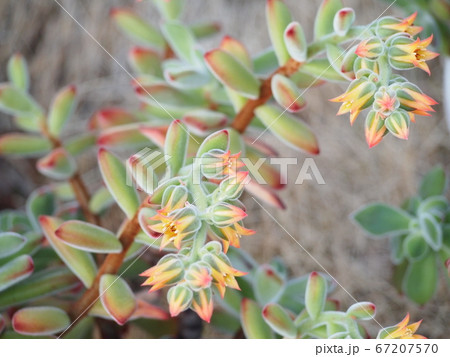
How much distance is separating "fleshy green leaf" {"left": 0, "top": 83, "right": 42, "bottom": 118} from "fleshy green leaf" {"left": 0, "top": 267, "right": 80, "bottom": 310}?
25 cm

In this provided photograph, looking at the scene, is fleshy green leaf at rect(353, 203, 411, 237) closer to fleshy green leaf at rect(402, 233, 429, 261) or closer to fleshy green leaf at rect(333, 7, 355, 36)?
fleshy green leaf at rect(402, 233, 429, 261)

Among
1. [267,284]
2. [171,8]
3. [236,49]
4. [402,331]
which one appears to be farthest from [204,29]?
[402,331]

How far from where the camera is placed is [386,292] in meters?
0.89

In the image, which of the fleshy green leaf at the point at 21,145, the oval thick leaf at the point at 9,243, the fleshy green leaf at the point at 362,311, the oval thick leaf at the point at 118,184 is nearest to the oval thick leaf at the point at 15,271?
the oval thick leaf at the point at 9,243

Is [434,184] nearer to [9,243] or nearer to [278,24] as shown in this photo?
[278,24]

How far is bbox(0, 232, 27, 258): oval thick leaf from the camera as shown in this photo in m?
0.62

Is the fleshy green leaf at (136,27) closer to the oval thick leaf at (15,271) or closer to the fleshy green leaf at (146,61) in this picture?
the fleshy green leaf at (146,61)

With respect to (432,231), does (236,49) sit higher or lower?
higher

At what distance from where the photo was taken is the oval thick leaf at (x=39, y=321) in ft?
1.96

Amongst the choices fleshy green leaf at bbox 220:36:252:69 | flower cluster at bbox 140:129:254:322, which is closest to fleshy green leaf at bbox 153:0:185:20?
fleshy green leaf at bbox 220:36:252:69

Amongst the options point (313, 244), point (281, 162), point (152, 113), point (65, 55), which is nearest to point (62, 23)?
point (65, 55)

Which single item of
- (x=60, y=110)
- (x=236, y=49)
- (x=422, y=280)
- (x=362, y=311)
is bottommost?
(x=422, y=280)

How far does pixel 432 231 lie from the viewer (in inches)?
28.5

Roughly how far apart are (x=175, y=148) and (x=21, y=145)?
0.34 m
